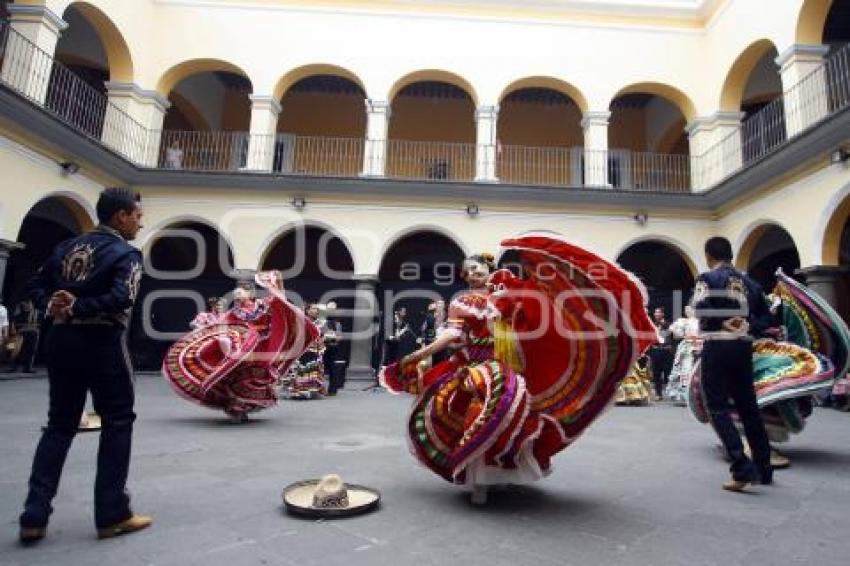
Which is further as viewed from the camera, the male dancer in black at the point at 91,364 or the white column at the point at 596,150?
the white column at the point at 596,150

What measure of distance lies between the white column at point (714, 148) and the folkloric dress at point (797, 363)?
27.5 feet

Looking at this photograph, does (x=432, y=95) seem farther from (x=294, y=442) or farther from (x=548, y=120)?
(x=294, y=442)

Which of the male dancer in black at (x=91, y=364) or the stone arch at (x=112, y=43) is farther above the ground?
the stone arch at (x=112, y=43)

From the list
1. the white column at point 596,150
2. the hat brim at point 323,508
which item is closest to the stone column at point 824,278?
the white column at point 596,150

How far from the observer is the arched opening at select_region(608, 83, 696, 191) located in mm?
15266

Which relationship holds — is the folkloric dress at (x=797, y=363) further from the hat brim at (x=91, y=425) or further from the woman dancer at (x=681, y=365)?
the hat brim at (x=91, y=425)

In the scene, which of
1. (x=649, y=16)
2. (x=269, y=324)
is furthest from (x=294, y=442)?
(x=649, y=16)

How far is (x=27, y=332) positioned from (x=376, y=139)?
8.31 meters

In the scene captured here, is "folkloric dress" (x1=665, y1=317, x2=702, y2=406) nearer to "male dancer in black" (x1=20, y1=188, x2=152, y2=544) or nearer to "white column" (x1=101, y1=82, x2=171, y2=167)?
"male dancer in black" (x1=20, y1=188, x2=152, y2=544)

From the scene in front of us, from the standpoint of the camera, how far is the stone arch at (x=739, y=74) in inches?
458

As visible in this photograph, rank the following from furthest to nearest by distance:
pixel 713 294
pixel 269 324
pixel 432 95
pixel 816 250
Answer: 1. pixel 432 95
2. pixel 816 250
3. pixel 269 324
4. pixel 713 294

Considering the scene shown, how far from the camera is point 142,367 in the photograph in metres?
13.1

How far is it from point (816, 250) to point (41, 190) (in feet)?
45.3

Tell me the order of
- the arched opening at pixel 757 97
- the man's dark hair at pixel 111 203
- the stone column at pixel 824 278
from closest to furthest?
the man's dark hair at pixel 111 203 < the stone column at pixel 824 278 < the arched opening at pixel 757 97
